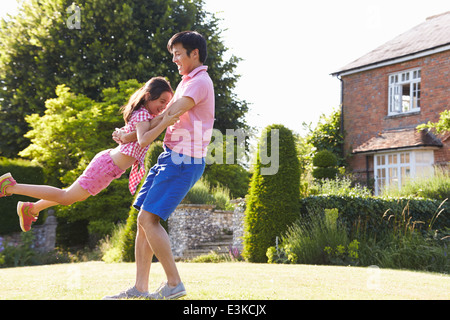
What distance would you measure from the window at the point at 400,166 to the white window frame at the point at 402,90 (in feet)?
5.95

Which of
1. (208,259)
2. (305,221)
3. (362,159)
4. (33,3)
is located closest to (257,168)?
(305,221)

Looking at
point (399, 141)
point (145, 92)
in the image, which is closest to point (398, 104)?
point (399, 141)

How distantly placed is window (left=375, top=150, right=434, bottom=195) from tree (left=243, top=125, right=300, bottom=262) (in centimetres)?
778

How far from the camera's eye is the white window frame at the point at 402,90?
1881 cm

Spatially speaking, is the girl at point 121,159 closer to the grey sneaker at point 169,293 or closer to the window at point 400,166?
the grey sneaker at point 169,293

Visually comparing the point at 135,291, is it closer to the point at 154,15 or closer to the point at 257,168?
the point at 257,168

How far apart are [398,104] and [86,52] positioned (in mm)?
12449

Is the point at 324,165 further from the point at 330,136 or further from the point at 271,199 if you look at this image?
the point at 271,199

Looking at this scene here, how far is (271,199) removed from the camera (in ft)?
32.6

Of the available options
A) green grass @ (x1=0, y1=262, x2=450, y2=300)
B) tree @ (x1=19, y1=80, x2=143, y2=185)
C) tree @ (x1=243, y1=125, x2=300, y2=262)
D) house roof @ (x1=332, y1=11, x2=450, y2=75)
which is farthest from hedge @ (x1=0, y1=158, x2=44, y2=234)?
house roof @ (x1=332, y1=11, x2=450, y2=75)

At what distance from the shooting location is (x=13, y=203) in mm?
14211

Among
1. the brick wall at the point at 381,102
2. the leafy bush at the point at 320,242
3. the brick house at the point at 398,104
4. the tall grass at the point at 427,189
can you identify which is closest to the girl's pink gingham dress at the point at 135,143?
the leafy bush at the point at 320,242

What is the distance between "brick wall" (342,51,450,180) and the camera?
17.8 meters

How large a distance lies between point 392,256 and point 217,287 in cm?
504
